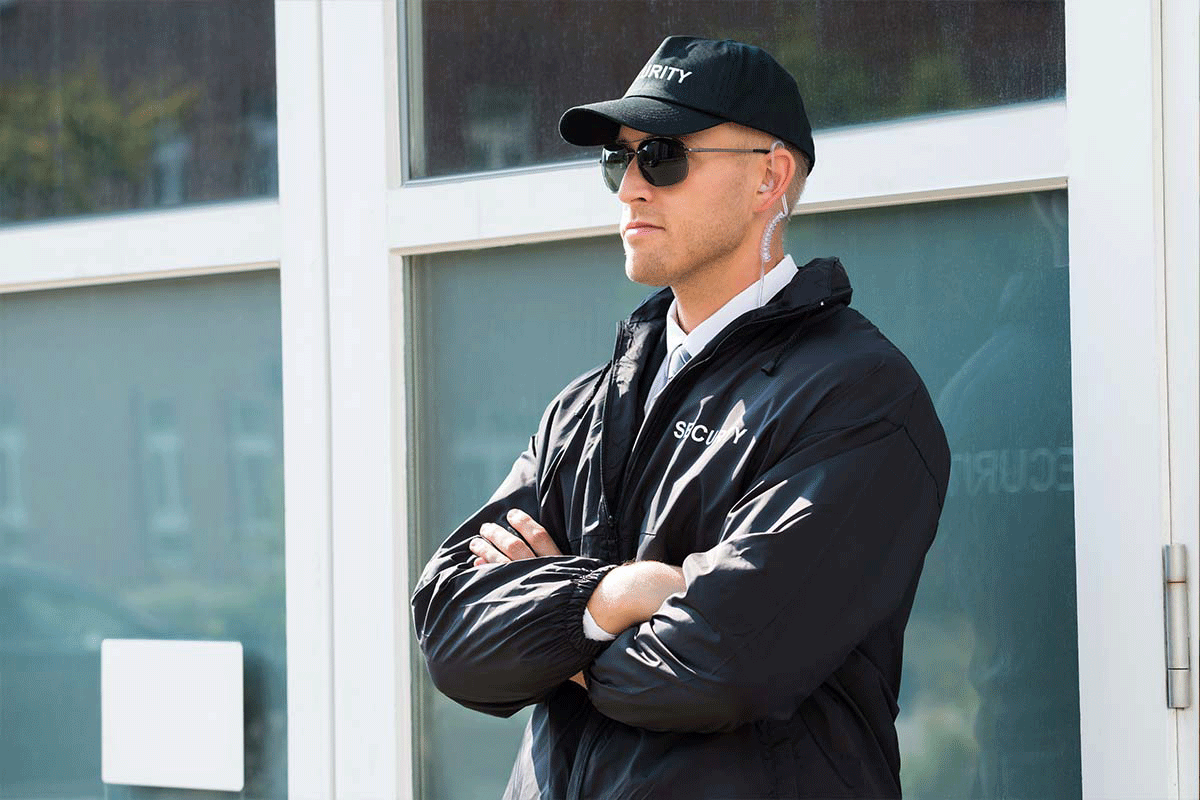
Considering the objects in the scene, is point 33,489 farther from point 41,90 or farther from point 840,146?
point 840,146

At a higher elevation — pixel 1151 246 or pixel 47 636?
pixel 1151 246

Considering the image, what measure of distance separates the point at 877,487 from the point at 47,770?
267 cm

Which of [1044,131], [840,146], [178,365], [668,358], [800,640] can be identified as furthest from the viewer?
[178,365]

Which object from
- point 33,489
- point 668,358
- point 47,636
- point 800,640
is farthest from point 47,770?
point 800,640

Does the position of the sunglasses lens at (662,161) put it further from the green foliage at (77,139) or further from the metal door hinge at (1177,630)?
the green foliage at (77,139)

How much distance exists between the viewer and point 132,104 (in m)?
3.97

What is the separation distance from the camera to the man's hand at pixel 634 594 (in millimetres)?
2252

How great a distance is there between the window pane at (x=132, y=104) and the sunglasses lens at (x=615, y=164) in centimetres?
142

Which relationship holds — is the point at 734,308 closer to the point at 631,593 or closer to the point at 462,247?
the point at 631,593

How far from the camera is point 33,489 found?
4020mm

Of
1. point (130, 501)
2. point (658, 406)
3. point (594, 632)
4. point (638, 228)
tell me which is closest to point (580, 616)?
point (594, 632)

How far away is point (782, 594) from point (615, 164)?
2.63ft

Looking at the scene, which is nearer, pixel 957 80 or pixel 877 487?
pixel 877 487

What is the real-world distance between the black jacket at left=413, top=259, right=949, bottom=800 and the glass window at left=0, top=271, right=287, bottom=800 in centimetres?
136
